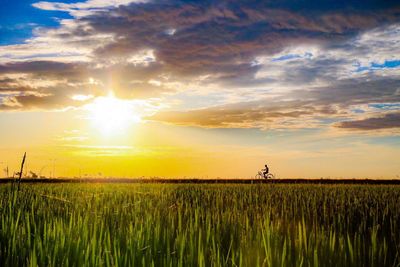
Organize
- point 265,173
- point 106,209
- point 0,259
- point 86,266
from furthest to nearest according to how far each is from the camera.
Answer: point 265,173, point 106,209, point 0,259, point 86,266

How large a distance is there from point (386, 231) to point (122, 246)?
372cm

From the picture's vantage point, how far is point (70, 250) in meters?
3.54

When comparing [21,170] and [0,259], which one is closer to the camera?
[0,259]

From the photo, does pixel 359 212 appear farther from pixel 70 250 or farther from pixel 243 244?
pixel 70 250

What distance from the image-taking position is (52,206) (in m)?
6.84

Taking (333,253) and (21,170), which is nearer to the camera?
(333,253)

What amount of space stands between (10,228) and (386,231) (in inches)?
184

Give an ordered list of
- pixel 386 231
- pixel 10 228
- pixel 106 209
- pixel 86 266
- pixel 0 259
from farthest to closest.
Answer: pixel 106 209, pixel 386 231, pixel 10 228, pixel 0 259, pixel 86 266

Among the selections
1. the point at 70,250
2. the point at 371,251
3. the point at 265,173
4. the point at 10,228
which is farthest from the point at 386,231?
the point at 265,173

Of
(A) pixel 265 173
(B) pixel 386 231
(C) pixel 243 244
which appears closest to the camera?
(C) pixel 243 244

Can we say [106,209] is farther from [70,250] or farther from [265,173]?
[265,173]

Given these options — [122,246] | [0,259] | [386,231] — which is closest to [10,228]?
[0,259]

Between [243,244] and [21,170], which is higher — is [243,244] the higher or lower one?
the lower one

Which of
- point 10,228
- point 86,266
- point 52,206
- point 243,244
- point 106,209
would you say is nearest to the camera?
point 86,266
